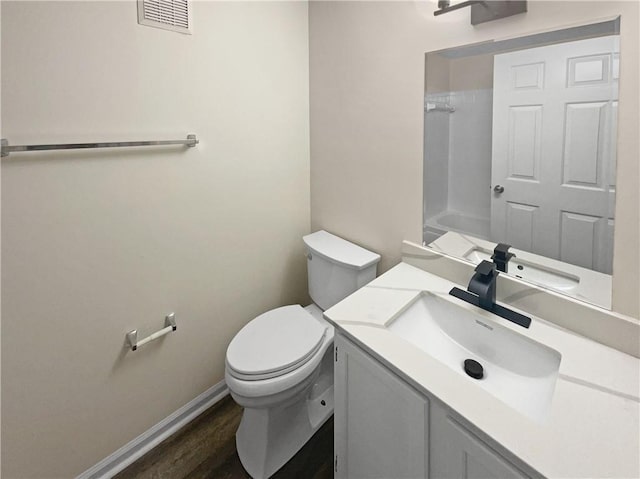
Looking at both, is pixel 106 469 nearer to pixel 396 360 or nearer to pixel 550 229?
pixel 396 360

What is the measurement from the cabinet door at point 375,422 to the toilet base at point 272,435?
0.34 metres

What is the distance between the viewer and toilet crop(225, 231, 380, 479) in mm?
1358

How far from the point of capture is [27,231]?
1137mm

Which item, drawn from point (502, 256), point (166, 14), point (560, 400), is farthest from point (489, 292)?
point (166, 14)

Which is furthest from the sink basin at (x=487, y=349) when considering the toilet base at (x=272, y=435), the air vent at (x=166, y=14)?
the air vent at (x=166, y=14)

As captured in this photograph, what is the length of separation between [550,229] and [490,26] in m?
0.73

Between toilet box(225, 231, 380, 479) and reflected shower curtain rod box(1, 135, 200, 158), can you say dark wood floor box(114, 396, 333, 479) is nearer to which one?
toilet box(225, 231, 380, 479)

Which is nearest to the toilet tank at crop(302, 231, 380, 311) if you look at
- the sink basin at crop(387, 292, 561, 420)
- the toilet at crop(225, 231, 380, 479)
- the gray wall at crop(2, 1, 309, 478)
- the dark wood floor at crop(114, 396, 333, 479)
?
the toilet at crop(225, 231, 380, 479)

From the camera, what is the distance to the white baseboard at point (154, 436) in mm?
1453

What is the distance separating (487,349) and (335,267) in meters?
0.79

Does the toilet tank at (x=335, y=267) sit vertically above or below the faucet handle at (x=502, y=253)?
below

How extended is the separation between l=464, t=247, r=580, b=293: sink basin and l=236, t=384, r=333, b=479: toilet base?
1.05 meters

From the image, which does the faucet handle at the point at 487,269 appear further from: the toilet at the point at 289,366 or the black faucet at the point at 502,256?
the toilet at the point at 289,366

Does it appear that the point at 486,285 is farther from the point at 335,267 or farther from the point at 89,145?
the point at 89,145
